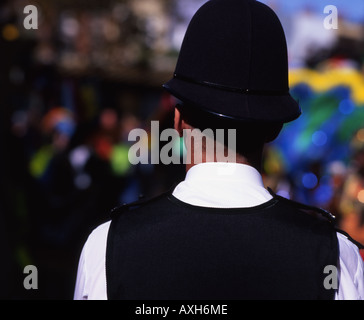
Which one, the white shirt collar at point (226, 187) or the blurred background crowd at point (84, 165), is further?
the blurred background crowd at point (84, 165)

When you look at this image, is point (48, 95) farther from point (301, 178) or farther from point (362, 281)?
point (362, 281)

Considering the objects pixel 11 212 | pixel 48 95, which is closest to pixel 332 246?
pixel 11 212

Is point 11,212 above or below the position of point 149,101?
below

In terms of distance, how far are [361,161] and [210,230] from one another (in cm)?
406

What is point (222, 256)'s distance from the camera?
1.35m

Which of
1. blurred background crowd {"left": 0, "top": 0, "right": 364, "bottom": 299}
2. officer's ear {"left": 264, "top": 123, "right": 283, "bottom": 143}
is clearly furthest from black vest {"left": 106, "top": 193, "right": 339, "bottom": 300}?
blurred background crowd {"left": 0, "top": 0, "right": 364, "bottom": 299}

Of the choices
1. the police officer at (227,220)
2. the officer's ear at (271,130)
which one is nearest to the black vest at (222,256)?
the police officer at (227,220)

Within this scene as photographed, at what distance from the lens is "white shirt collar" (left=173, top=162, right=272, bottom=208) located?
140 cm

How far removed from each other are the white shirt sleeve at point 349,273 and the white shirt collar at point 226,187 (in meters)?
0.21

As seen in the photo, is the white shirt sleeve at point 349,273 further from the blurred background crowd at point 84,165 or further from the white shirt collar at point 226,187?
the blurred background crowd at point 84,165

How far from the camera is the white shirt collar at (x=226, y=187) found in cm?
140

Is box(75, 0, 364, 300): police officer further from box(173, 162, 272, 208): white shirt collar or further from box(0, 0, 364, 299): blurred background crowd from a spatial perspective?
box(0, 0, 364, 299): blurred background crowd

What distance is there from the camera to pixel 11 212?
4.60 m

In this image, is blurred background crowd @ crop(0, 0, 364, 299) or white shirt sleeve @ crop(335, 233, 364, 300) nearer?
white shirt sleeve @ crop(335, 233, 364, 300)
